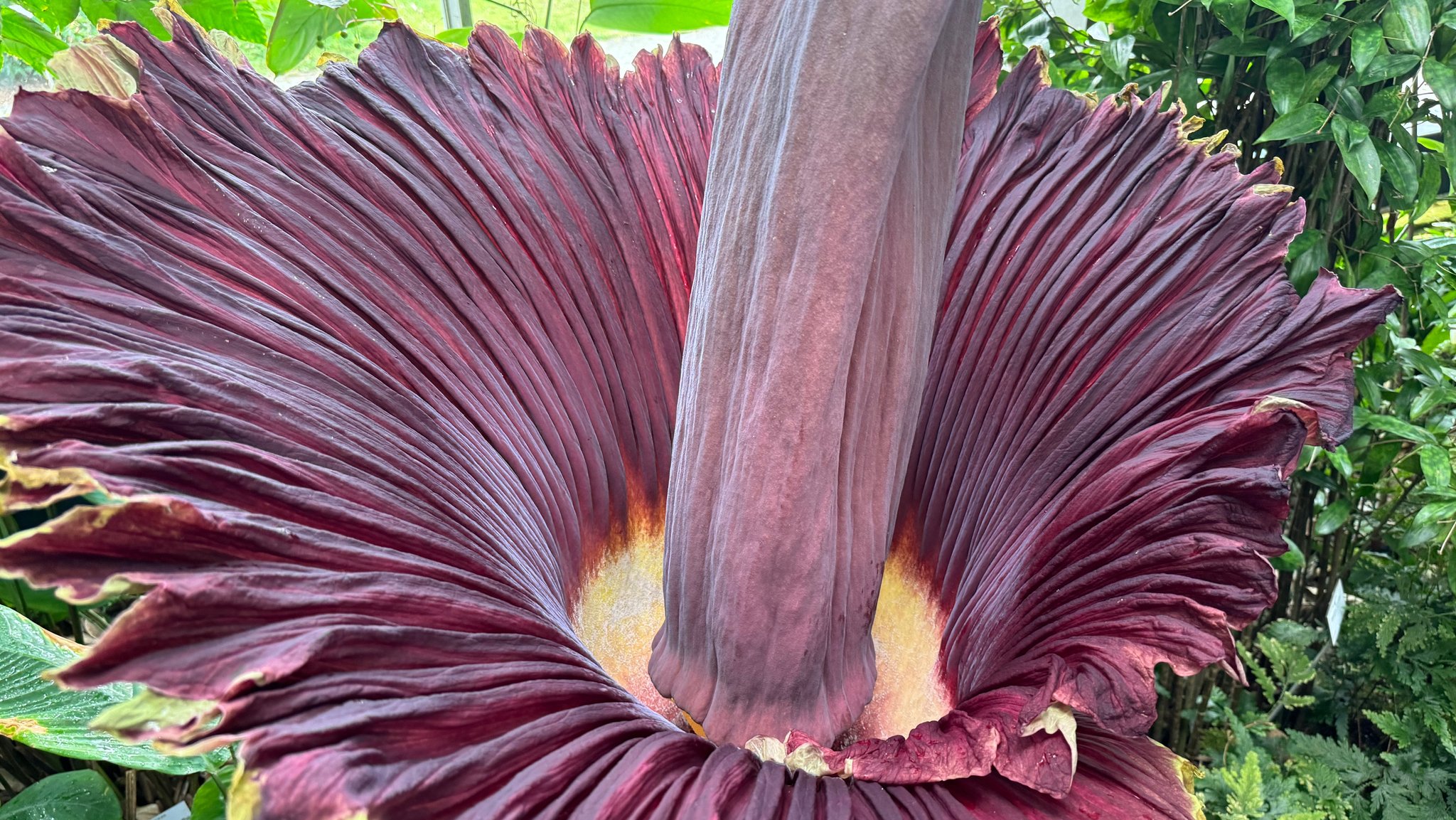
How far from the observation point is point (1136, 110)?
960 millimetres

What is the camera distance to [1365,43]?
1113 mm

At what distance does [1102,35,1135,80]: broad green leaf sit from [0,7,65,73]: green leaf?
4.07 feet

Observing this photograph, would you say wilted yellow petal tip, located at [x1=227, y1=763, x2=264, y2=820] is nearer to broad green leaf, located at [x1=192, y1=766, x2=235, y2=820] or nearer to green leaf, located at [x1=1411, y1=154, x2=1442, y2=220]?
broad green leaf, located at [x1=192, y1=766, x2=235, y2=820]

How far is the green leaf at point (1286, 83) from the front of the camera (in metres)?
1.19

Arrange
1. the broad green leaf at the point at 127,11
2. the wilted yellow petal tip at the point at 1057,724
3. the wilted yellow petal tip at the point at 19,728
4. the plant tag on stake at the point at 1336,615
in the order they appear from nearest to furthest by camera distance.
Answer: the wilted yellow petal tip at the point at 1057,724
the wilted yellow petal tip at the point at 19,728
the broad green leaf at the point at 127,11
the plant tag on stake at the point at 1336,615

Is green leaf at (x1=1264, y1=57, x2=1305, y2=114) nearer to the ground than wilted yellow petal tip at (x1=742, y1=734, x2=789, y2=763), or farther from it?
→ farther from it

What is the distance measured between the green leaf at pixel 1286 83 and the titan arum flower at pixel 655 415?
0.33 m

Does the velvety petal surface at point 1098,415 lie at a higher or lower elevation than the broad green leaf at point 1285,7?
lower

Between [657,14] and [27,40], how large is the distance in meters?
0.77

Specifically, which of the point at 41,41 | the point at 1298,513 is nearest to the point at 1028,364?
the point at 1298,513

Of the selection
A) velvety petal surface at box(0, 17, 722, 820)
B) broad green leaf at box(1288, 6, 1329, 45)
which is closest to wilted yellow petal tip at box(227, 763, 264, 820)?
velvety petal surface at box(0, 17, 722, 820)

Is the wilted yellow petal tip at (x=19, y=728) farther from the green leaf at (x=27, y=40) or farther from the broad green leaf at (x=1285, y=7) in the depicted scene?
the broad green leaf at (x=1285, y=7)

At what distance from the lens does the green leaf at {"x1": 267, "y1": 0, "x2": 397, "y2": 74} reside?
1353mm

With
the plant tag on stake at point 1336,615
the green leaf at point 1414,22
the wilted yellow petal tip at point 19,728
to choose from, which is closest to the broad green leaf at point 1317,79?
the green leaf at point 1414,22
